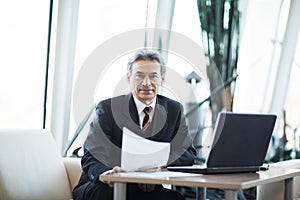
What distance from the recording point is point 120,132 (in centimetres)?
307

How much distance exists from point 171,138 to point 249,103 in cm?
204

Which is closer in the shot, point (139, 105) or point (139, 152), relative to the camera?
point (139, 152)

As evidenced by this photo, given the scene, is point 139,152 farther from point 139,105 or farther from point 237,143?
point 139,105

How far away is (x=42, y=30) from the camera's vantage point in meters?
4.96

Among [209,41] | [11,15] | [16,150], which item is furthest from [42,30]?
[16,150]

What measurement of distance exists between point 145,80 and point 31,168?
950mm

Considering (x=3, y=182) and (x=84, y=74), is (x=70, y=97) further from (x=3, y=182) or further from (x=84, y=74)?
(x=3, y=182)

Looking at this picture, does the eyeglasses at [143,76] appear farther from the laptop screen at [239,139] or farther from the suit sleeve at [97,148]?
the laptop screen at [239,139]

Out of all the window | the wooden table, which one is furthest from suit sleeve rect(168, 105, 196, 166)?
the window

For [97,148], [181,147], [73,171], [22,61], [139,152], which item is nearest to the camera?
[139,152]

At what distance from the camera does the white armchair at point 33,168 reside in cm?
331

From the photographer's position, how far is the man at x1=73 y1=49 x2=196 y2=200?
297 cm

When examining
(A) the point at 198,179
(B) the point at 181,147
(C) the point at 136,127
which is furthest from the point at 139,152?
(B) the point at 181,147

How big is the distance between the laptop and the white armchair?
1.05m
